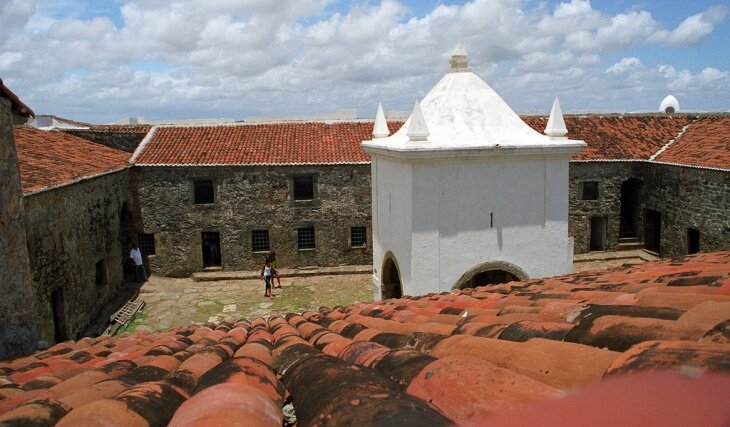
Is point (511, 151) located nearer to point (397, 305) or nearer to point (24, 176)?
point (397, 305)

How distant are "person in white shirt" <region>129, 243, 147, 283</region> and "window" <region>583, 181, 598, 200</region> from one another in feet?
59.0

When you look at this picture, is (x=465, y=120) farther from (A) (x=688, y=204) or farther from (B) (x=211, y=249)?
(B) (x=211, y=249)

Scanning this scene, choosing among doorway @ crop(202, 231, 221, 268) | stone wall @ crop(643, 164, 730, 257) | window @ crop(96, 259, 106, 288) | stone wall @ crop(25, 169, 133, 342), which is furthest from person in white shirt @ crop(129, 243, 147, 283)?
stone wall @ crop(643, 164, 730, 257)

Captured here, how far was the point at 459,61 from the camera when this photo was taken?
942 centimetres

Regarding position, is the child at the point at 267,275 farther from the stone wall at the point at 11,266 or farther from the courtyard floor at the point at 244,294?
the stone wall at the point at 11,266

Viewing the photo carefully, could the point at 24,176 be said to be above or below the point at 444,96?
below

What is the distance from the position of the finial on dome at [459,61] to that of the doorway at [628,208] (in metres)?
16.7

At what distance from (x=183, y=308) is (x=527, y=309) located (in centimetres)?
1518

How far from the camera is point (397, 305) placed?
5.97 metres

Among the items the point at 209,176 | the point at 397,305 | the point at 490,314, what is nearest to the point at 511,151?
the point at 397,305

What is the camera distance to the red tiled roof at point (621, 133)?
72.9 ft

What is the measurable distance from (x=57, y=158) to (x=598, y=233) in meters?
21.0

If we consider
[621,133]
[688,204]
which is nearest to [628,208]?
[621,133]

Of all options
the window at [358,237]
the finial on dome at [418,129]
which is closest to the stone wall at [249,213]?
the window at [358,237]
